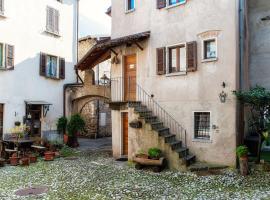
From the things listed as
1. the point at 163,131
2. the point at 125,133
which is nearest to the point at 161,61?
the point at 163,131

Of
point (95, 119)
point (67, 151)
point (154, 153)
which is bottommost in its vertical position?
point (67, 151)

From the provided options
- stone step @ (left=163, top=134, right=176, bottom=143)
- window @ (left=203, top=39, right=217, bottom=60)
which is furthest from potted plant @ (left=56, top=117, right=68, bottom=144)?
window @ (left=203, top=39, right=217, bottom=60)

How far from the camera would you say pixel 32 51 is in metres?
18.5

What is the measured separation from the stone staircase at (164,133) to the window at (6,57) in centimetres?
755

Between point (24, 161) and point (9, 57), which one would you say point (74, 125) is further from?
point (24, 161)

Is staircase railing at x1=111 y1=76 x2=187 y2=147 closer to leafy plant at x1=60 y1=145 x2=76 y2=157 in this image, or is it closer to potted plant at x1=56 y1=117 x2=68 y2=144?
leafy plant at x1=60 y1=145 x2=76 y2=157

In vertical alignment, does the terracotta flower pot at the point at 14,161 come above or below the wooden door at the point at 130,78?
below

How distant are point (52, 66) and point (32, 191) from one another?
1200 centimetres

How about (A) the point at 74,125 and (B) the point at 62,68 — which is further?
(B) the point at 62,68

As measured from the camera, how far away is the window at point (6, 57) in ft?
54.5

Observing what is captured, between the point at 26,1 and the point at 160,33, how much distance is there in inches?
355

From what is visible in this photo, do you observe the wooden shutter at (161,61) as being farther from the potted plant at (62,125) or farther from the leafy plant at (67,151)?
the potted plant at (62,125)

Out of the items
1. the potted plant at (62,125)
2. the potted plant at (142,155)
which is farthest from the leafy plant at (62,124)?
the potted plant at (142,155)

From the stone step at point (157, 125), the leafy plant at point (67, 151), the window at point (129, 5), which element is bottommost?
the leafy plant at point (67, 151)
